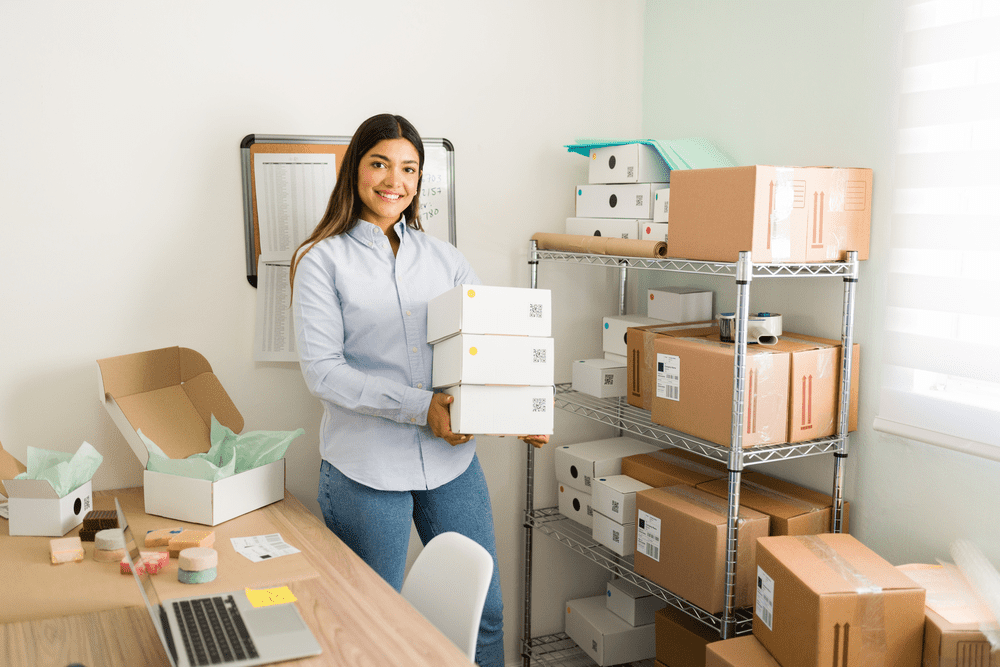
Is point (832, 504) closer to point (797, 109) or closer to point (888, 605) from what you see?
point (888, 605)

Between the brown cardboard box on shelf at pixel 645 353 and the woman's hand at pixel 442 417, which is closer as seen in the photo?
the woman's hand at pixel 442 417

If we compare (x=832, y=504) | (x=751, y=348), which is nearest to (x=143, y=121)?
(x=751, y=348)

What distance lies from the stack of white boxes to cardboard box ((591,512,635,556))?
564 mm

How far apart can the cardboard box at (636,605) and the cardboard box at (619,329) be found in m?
0.81

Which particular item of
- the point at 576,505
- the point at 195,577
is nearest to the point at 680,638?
the point at 576,505

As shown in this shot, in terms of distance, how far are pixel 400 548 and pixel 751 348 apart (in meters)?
1.00

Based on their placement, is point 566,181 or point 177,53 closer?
point 177,53

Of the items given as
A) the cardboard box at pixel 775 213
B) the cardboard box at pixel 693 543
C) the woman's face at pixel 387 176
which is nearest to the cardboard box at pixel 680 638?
the cardboard box at pixel 693 543

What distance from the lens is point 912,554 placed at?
6.39 ft

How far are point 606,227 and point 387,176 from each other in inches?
31.4

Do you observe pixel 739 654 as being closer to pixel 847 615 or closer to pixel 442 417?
pixel 847 615

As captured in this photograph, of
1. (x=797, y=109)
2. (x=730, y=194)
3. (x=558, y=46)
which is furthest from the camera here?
(x=558, y=46)

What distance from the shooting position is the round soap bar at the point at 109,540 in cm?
163

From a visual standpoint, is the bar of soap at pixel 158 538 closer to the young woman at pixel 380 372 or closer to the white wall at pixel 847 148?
the young woman at pixel 380 372
